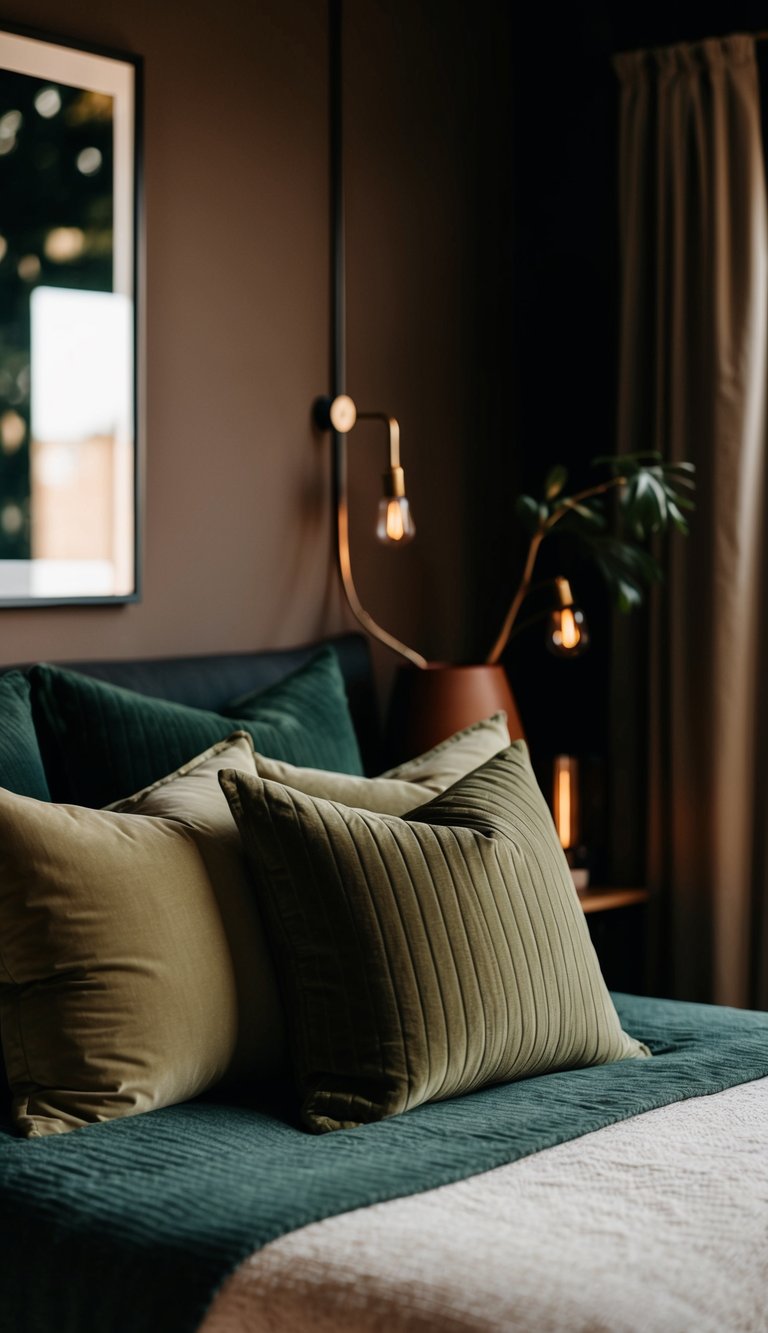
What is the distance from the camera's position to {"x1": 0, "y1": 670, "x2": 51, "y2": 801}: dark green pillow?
211 cm

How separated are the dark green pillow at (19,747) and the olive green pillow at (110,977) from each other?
0.75 ft

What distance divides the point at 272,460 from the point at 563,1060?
4.77 feet

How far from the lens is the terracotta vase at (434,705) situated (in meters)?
2.95

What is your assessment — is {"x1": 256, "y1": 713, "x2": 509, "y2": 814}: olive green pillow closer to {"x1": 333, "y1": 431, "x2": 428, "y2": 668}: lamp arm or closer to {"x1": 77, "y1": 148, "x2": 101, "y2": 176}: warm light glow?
{"x1": 333, "y1": 431, "x2": 428, "y2": 668}: lamp arm

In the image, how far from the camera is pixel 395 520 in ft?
9.55

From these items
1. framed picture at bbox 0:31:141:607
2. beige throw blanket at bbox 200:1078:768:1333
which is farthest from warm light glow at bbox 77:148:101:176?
beige throw blanket at bbox 200:1078:768:1333

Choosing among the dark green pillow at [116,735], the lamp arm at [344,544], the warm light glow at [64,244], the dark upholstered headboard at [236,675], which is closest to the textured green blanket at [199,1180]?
the dark green pillow at [116,735]

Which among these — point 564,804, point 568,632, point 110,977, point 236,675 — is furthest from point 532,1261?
point 564,804

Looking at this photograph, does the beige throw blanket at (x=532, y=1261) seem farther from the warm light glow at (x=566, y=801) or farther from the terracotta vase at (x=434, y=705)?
the warm light glow at (x=566, y=801)

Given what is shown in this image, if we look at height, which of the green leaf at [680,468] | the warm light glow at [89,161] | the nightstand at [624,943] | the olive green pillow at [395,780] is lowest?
the nightstand at [624,943]

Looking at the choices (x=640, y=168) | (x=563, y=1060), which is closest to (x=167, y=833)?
(x=563, y=1060)

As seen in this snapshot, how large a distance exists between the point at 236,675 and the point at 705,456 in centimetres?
112

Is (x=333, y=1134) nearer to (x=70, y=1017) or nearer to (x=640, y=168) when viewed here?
(x=70, y=1017)

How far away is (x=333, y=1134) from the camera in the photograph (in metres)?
1.75
